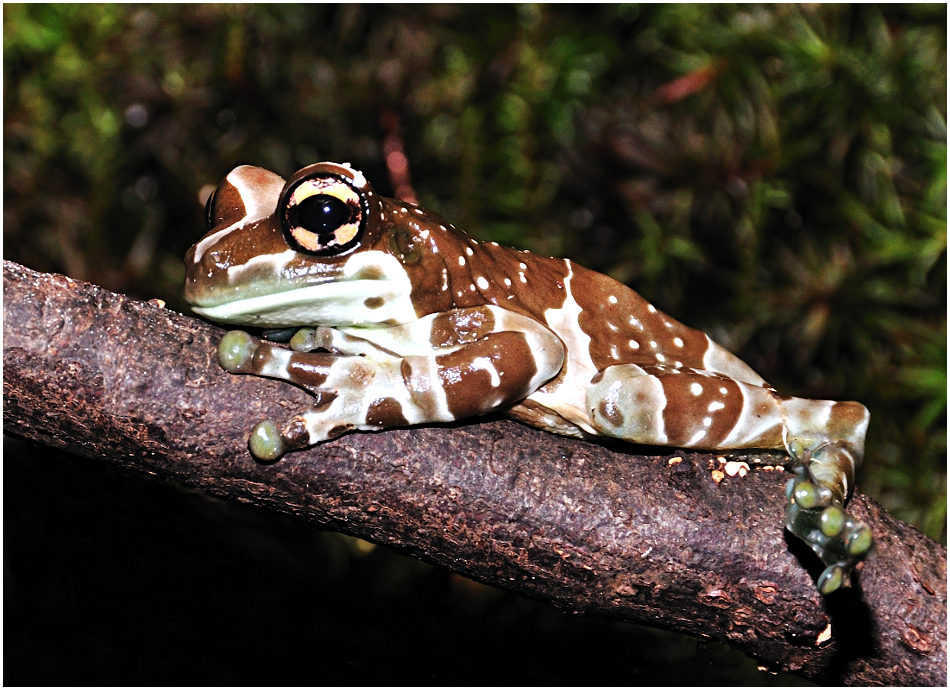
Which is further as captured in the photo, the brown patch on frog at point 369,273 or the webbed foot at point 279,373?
the brown patch on frog at point 369,273

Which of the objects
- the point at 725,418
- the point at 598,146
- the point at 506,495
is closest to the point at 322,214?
the point at 506,495

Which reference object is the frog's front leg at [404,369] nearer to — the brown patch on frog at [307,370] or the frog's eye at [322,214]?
the brown patch on frog at [307,370]

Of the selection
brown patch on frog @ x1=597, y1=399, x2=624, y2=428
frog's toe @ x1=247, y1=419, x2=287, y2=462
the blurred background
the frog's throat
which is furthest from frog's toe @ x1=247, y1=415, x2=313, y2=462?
the blurred background

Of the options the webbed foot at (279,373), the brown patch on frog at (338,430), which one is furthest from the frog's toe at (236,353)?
the brown patch on frog at (338,430)

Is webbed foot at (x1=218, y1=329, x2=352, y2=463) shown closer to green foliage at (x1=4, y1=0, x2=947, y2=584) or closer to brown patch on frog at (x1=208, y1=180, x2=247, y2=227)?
brown patch on frog at (x1=208, y1=180, x2=247, y2=227)

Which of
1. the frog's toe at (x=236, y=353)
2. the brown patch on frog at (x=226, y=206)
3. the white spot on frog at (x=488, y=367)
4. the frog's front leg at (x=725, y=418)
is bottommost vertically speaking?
the frog's front leg at (x=725, y=418)

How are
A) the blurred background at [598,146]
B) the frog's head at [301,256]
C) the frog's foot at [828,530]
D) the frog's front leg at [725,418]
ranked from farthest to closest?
the blurred background at [598,146], the frog's front leg at [725,418], the frog's head at [301,256], the frog's foot at [828,530]

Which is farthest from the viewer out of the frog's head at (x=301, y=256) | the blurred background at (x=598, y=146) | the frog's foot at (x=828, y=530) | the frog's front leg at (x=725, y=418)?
the blurred background at (x=598, y=146)

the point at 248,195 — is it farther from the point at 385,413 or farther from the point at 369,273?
the point at 385,413
